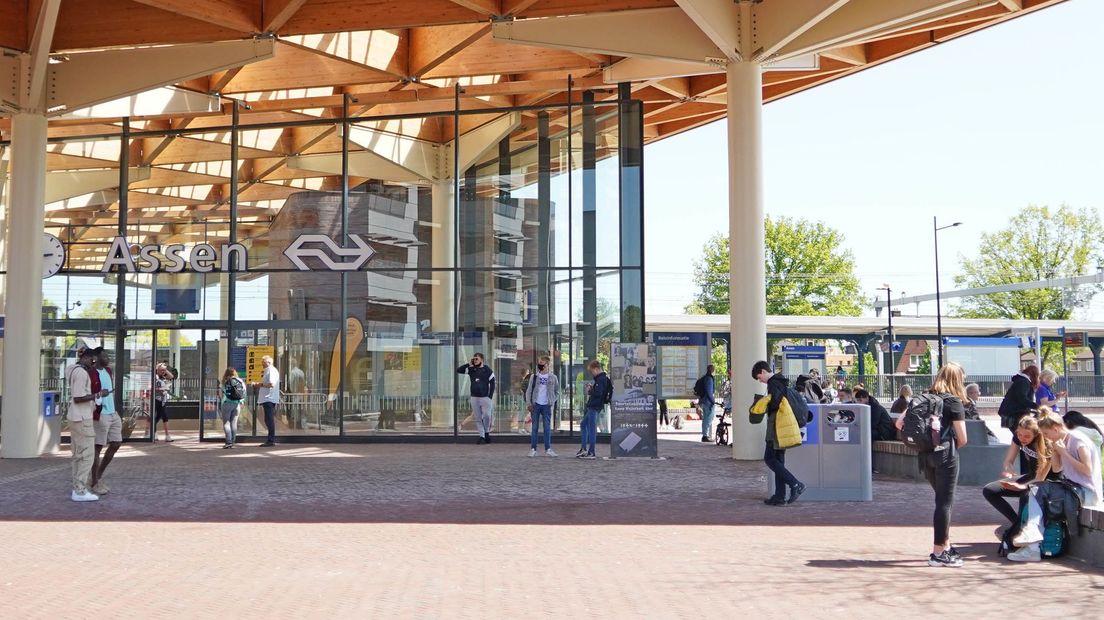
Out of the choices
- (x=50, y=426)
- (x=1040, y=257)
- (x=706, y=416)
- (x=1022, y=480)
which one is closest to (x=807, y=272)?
(x=1040, y=257)

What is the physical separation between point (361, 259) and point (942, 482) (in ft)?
52.0

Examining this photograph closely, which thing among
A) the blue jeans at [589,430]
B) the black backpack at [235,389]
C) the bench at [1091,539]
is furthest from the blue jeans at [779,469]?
the black backpack at [235,389]

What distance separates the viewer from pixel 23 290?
64.4 feet

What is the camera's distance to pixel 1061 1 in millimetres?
18594

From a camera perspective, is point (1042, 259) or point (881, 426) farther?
point (1042, 259)

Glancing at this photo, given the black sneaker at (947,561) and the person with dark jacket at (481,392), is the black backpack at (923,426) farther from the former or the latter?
the person with dark jacket at (481,392)

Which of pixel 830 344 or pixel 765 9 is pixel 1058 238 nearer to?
pixel 830 344

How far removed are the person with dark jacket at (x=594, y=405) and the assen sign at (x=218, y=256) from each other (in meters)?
6.71

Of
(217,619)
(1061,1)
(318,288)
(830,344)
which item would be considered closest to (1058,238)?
(830,344)

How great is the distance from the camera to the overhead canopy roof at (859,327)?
1878 inches

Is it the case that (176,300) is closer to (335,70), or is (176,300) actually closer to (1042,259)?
(335,70)

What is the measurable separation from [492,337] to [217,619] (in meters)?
15.4

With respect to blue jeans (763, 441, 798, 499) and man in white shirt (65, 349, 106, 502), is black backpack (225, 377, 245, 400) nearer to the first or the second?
man in white shirt (65, 349, 106, 502)

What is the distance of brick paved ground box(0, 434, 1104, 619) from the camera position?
7111 mm
